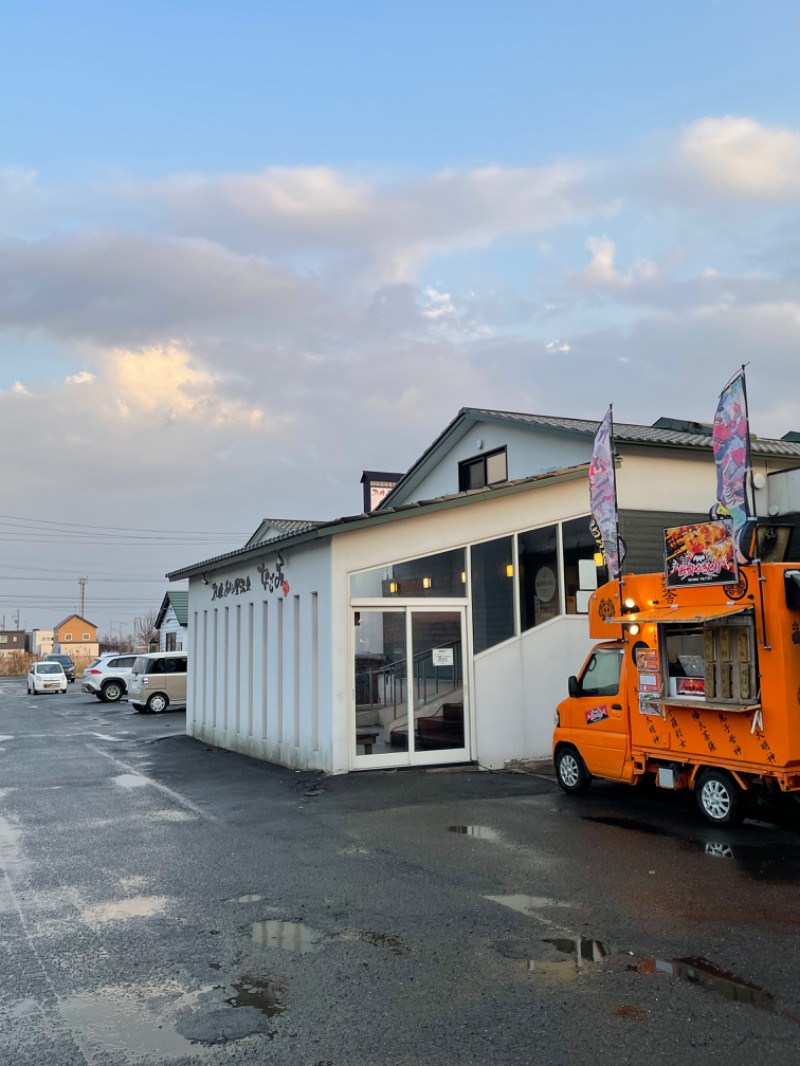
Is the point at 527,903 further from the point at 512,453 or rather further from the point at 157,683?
the point at 157,683

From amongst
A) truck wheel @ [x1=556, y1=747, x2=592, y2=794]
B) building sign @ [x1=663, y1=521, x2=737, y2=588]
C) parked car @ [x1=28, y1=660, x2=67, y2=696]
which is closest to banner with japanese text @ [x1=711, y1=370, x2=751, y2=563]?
building sign @ [x1=663, y1=521, x2=737, y2=588]

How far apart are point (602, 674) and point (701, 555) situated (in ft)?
7.55

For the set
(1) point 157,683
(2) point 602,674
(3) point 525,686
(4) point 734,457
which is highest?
(4) point 734,457

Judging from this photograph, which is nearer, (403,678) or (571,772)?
(571,772)

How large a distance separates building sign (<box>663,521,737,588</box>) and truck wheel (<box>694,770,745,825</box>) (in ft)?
6.66

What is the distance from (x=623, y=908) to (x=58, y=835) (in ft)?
21.0

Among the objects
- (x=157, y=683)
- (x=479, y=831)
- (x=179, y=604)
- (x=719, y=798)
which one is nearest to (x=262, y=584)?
(x=479, y=831)

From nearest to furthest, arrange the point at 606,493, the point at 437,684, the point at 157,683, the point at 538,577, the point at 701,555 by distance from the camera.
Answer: the point at 701,555 < the point at 606,493 < the point at 437,684 < the point at 538,577 < the point at 157,683

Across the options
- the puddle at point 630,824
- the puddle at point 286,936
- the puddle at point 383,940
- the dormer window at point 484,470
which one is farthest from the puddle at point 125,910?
the dormer window at point 484,470

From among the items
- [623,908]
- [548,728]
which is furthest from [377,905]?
[548,728]

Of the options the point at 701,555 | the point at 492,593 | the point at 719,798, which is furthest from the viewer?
the point at 492,593

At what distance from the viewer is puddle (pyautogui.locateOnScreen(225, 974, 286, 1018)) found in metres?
4.89

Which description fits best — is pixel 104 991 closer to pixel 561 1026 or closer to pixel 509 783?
pixel 561 1026

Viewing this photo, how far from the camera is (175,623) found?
186 feet
